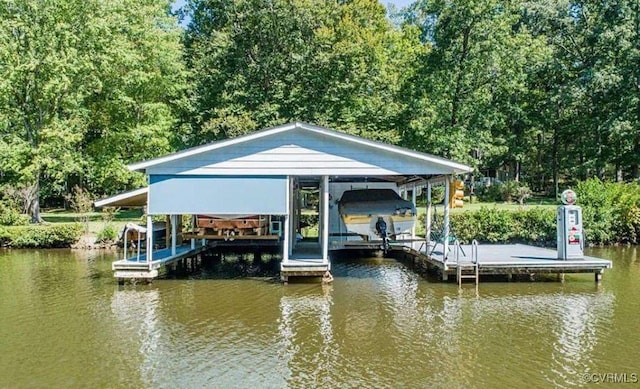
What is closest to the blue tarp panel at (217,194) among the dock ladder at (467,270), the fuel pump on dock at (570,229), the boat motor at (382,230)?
the boat motor at (382,230)

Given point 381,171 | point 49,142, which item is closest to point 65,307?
point 381,171

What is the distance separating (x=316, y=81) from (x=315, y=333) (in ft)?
96.2

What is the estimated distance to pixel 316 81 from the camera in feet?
123

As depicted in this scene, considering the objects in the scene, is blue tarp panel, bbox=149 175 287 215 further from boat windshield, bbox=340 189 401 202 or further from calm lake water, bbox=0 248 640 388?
boat windshield, bbox=340 189 401 202

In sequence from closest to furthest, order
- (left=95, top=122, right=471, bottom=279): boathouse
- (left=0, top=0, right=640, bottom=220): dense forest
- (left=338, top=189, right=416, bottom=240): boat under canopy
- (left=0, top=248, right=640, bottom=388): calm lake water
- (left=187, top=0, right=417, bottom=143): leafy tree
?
(left=0, top=248, right=640, bottom=388): calm lake water
(left=95, top=122, right=471, bottom=279): boathouse
(left=338, top=189, right=416, bottom=240): boat under canopy
(left=0, top=0, right=640, bottom=220): dense forest
(left=187, top=0, right=417, bottom=143): leafy tree

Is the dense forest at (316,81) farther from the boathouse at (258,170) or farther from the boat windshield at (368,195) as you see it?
the boat windshield at (368,195)

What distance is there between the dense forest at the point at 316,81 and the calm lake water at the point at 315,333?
1694 cm

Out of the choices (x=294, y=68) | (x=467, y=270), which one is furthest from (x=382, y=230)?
(x=294, y=68)

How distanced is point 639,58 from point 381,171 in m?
27.2

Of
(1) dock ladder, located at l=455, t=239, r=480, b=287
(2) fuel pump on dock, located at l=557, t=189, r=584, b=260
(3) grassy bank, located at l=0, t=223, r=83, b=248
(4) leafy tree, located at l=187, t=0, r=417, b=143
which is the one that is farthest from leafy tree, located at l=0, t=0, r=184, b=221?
(2) fuel pump on dock, located at l=557, t=189, r=584, b=260

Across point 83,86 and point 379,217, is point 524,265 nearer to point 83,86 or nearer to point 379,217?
point 379,217

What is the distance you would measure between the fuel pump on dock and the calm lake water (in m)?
0.86

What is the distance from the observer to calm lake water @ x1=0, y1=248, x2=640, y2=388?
7953 mm

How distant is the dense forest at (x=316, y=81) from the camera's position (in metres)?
29.8
